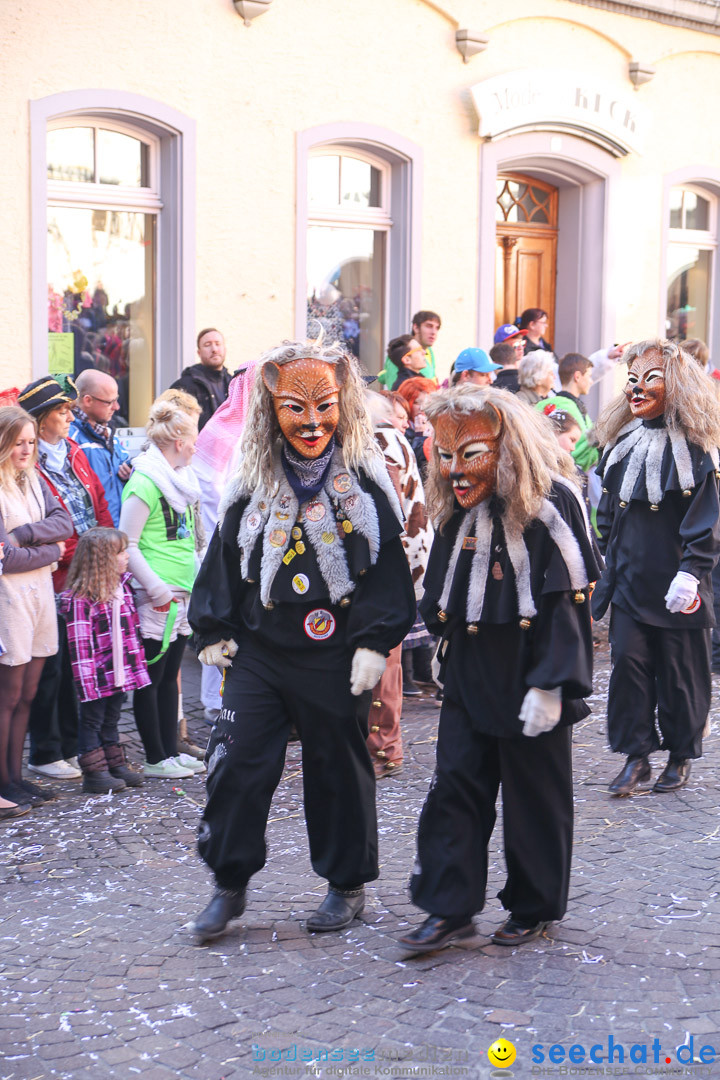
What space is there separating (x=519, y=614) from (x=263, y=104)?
6992mm

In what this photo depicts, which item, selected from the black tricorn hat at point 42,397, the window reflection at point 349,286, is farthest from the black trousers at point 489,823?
the window reflection at point 349,286

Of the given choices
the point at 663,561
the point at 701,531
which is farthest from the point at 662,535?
the point at 701,531

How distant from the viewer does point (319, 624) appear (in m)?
4.35

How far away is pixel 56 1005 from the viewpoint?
3953 mm

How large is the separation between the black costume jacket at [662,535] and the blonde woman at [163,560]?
6.44 feet

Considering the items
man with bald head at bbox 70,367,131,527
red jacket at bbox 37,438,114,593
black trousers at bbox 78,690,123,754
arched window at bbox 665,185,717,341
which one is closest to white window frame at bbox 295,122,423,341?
arched window at bbox 665,185,717,341

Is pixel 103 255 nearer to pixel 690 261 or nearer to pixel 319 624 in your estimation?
pixel 319 624

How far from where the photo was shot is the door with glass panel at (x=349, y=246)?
11.1 meters

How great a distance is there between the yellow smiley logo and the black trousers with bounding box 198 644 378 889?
3.01 ft

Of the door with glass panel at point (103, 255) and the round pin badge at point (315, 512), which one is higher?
the door with glass panel at point (103, 255)

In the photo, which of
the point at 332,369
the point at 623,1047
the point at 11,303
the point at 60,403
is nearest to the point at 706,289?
the point at 11,303

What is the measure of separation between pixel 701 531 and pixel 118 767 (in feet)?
9.28

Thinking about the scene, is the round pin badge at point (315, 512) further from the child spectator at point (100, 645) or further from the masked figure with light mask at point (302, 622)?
the child spectator at point (100, 645)

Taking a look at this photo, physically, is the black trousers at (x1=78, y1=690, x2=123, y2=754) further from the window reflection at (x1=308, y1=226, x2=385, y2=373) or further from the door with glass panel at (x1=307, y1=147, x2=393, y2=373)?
the window reflection at (x1=308, y1=226, x2=385, y2=373)
